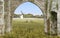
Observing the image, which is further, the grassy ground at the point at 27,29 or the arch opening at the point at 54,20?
the arch opening at the point at 54,20

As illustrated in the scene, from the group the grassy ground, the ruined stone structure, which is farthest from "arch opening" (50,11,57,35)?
the grassy ground

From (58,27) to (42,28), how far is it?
158 cm

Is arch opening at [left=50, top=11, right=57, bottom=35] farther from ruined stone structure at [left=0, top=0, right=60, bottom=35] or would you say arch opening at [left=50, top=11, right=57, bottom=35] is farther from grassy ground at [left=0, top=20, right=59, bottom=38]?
grassy ground at [left=0, top=20, right=59, bottom=38]

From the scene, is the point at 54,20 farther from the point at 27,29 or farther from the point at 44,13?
the point at 27,29

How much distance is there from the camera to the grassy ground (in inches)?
449

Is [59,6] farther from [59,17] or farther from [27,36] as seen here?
[27,36]

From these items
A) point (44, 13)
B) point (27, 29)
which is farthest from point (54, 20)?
point (27, 29)

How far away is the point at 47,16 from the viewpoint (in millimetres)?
12156

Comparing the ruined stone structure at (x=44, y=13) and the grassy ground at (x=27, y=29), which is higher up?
the ruined stone structure at (x=44, y=13)

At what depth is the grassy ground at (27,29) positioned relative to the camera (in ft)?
37.4

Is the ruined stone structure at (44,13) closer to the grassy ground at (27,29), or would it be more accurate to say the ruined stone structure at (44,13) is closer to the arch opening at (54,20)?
the arch opening at (54,20)

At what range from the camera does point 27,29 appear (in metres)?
12.5

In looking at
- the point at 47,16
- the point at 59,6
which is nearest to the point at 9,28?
the point at 47,16

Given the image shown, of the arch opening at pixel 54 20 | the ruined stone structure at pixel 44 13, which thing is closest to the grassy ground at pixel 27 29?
the ruined stone structure at pixel 44 13
